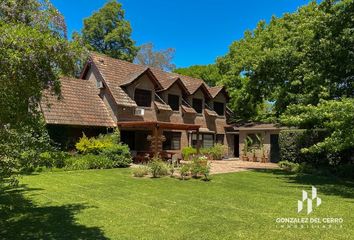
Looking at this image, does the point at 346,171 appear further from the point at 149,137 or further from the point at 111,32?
the point at 111,32

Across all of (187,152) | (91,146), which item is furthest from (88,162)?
(187,152)

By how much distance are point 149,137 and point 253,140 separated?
13539mm

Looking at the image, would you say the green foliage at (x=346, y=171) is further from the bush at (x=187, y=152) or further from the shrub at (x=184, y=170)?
the bush at (x=187, y=152)

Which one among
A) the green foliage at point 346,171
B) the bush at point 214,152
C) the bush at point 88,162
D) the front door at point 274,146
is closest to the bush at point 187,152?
the bush at point 214,152

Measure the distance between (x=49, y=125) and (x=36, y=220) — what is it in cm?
1440

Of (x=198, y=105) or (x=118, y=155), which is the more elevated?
(x=198, y=105)

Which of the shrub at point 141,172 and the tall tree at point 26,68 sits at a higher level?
the tall tree at point 26,68

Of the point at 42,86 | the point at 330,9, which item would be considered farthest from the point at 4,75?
the point at 330,9

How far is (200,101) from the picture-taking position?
3372 centimetres

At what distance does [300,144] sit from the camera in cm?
2592

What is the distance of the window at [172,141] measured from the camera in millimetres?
30125

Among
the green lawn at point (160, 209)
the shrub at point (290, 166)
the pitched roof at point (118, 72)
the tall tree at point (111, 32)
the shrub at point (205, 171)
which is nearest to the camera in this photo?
the green lawn at point (160, 209)

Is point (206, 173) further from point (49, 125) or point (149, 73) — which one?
point (149, 73)

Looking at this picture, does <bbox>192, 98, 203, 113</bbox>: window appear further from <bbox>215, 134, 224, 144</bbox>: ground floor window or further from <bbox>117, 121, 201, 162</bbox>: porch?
<bbox>117, 121, 201, 162</bbox>: porch
